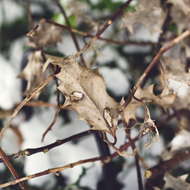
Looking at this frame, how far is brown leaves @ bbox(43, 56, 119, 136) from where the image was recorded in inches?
10.7

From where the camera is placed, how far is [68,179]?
1.60 ft

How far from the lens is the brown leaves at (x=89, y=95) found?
271 mm

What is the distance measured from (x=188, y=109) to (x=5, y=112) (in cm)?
48

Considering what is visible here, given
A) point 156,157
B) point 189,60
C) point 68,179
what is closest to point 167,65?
point 189,60

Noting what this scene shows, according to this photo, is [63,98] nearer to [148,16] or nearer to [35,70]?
[35,70]

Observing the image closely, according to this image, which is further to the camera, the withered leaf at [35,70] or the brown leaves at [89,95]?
the withered leaf at [35,70]

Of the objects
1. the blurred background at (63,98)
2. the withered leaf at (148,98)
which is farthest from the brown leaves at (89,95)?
the blurred background at (63,98)

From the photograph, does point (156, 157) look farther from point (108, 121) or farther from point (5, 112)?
point (5, 112)

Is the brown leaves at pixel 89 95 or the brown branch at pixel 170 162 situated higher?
the brown leaves at pixel 89 95

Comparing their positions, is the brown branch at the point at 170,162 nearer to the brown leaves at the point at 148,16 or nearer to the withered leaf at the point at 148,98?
the withered leaf at the point at 148,98

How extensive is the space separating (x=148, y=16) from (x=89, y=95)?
27 cm

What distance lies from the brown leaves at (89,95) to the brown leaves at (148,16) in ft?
0.76

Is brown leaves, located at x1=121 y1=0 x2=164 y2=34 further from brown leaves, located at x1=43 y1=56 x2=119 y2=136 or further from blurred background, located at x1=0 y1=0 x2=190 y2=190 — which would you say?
brown leaves, located at x1=43 y1=56 x2=119 y2=136

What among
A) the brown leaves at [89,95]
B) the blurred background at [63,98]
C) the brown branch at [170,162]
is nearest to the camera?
the brown leaves at [89,95]
